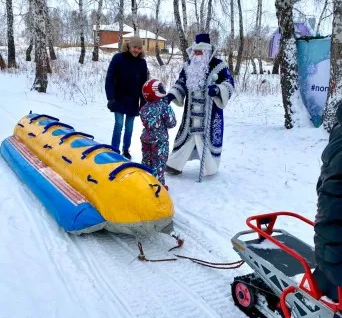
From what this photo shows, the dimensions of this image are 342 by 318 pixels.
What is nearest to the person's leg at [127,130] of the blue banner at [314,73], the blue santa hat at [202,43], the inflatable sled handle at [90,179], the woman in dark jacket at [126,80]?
the woman in dark jacket at [126,80]

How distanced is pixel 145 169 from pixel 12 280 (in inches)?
56.9

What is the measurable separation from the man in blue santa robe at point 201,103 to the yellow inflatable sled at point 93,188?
123 cm

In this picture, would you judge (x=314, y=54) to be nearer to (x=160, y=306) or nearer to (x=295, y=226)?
(x=295, y=226)

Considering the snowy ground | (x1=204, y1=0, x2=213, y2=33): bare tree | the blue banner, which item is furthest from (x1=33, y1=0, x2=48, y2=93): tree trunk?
(x1=204, y1=0, x2=213, y2=33): bare tree

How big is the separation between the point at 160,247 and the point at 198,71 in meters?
2.33

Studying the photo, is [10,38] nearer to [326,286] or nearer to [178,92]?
[178,92]

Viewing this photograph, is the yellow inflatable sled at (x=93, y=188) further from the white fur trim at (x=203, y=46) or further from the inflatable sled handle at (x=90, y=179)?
the white fur trim at (x=203, y=46)

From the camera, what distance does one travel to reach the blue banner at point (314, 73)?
7116mm

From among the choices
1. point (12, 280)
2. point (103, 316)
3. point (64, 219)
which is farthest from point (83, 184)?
point (103, 316)

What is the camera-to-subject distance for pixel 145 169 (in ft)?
12.5

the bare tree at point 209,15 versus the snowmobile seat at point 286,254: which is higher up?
the bare tree at point 209,15

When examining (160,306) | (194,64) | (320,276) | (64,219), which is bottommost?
(160,306)

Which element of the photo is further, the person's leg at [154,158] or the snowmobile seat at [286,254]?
the person's leg at [154,158]

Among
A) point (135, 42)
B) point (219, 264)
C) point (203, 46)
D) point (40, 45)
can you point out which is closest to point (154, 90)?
point (203, 46)
